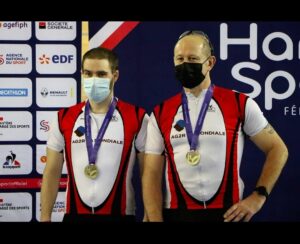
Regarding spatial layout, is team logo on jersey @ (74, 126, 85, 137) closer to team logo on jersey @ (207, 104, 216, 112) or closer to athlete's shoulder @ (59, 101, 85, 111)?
athlete's shoulder @ (59, 101, 85, 111)

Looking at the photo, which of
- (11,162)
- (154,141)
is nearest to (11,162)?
(11,162)

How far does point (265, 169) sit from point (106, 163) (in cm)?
104

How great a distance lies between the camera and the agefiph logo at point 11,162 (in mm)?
3461

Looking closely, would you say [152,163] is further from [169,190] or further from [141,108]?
[141,108]

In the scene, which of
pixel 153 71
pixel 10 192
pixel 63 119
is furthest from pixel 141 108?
pixel 10 192

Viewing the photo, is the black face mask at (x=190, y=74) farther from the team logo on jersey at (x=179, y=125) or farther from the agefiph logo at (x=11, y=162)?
the agefiph logo at (x=11, y=162)

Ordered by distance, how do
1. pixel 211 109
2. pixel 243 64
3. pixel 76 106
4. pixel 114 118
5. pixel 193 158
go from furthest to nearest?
pixel 243 64, pixel 76 106, pixel 114 118, pixel 211 109, pixel 193 158

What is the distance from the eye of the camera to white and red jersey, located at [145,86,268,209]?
3.03 metres

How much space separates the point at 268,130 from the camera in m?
3.13

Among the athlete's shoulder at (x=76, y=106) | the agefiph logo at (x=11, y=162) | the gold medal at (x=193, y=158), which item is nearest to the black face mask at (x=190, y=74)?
the gold medal at (x=193, y=158)

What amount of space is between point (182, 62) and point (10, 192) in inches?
61.3

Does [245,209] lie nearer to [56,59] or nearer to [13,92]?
[56,59]

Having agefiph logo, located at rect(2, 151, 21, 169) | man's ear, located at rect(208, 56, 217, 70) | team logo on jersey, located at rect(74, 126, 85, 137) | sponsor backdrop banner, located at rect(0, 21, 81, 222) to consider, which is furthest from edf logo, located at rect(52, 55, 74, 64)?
man's ear, located at rect(208, 56, 217, 70)

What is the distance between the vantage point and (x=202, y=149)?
3033 mm
